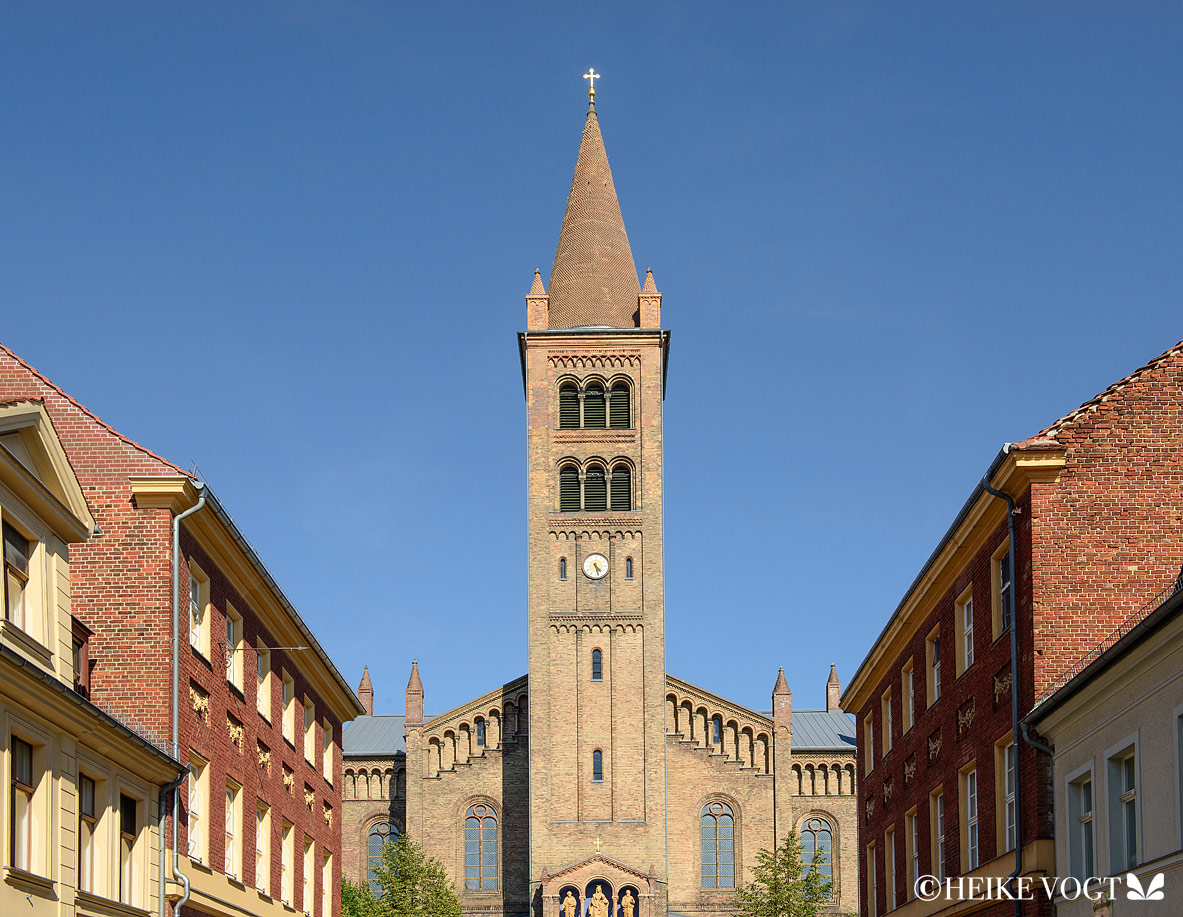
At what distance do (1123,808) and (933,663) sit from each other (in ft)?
34.6

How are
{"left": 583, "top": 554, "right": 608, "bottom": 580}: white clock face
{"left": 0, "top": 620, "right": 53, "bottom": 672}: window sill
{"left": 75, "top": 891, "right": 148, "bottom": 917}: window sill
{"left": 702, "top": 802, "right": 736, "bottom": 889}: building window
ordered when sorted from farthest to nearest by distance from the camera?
{"left": 702, "top": 802, "right": 736, "bottom": 889}: building window, {"left": 583, "top": 554, "right": 608, "bottom": 580}: white clock face, {"left": 75, "top": 891, "right": 148, "bottom": 917}: window sill, {"left": 0, "top": 620, "right": 53, "bottom": 672}: window sill

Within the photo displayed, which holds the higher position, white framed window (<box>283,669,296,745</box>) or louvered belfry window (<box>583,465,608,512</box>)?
louvered belfry window (<box>583,465,608,512</box>)

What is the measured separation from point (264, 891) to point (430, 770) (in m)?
43.5

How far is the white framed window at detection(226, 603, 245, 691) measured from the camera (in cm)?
2595

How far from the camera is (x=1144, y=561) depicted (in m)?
22.0

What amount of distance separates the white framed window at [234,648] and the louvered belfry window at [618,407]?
4424 cm

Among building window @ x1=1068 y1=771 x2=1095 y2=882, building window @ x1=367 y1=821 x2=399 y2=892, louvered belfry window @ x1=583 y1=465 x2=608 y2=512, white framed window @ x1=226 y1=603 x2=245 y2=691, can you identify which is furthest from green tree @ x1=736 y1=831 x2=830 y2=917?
building window @ x1=1068 y1=771 x2=1095 y2=882

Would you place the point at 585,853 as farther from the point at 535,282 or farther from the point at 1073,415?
the point at 1073,415

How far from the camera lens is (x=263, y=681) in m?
28.7

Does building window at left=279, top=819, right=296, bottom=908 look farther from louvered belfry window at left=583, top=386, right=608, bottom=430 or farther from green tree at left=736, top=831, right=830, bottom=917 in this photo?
louvered belfry window at left=583, top=386, right=608, bottom=430

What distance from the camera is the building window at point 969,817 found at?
24781mm

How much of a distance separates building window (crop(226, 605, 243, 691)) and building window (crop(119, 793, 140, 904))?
15.5 feet

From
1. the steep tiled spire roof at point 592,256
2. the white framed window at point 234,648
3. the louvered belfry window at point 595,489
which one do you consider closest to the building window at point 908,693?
the white framed window at point 234,648

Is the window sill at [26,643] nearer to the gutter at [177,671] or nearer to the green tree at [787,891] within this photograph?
the gutter at [177,671]
